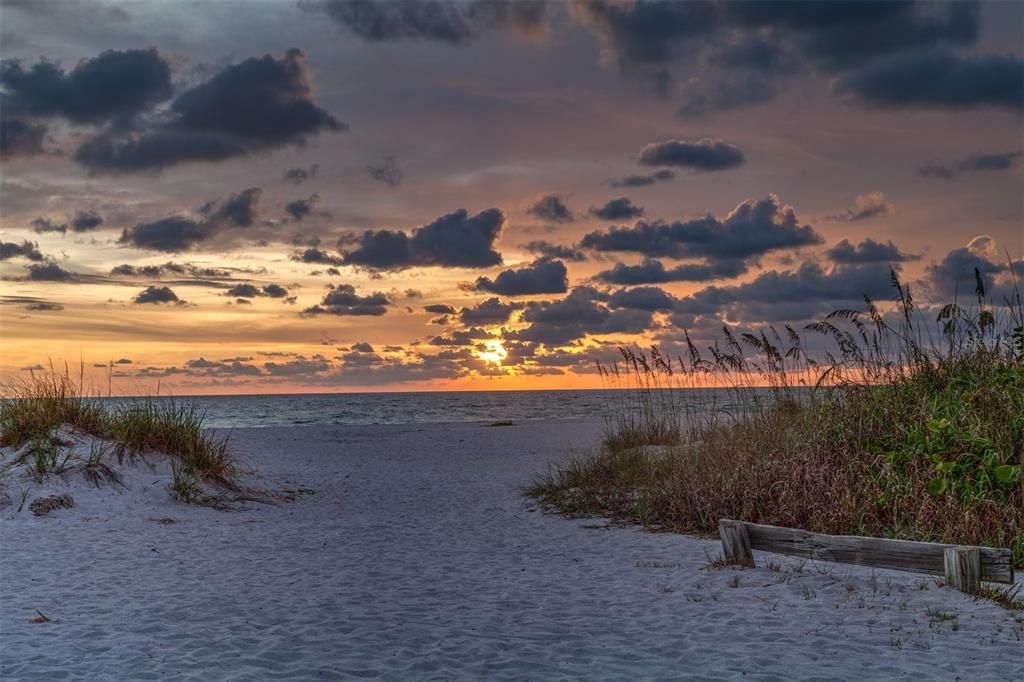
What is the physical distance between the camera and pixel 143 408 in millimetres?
17859

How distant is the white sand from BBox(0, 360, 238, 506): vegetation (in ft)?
2.68

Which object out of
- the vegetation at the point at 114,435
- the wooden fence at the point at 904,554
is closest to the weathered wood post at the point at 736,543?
the wooden fence at the point at 904,554

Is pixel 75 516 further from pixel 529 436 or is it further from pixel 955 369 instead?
pixel 529 436

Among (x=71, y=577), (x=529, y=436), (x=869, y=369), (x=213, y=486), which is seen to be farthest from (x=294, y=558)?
(x=529, y=436)

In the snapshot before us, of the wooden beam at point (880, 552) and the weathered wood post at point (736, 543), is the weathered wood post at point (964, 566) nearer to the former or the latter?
the wooden beam at point (880, 552)

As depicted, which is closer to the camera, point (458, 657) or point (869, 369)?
point (458, 657)

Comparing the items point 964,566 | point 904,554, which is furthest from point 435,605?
point 964,566

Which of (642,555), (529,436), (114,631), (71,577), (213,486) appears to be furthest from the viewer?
(529,436)

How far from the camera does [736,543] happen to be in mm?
10453

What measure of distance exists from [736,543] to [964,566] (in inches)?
102

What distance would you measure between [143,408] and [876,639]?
15.4 m

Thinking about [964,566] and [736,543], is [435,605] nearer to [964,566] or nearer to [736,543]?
[736,543]

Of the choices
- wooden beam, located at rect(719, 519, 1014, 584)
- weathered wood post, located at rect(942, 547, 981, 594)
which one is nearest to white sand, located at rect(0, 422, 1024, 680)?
weathered wood post, located at rect(942, 547, 981, 594)

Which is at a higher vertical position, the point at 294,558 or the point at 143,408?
the point at 143,408
